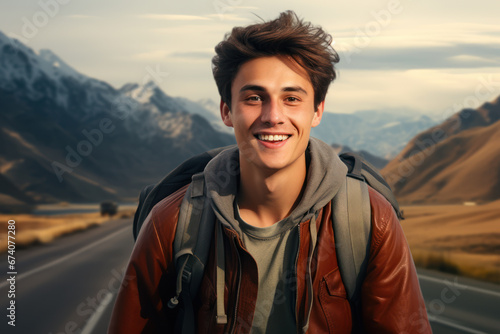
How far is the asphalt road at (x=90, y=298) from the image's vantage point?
8.28 m

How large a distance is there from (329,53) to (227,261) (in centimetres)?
118

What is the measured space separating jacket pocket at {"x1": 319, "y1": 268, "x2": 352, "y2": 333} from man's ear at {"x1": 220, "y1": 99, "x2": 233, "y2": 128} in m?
0.99

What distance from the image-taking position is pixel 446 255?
44.5 ft

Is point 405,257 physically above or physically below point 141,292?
above

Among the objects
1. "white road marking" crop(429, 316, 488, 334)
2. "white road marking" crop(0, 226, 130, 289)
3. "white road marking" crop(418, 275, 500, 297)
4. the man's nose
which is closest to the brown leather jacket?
the man's nose

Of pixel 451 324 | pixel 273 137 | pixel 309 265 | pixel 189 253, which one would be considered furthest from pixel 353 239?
pixel 451 324

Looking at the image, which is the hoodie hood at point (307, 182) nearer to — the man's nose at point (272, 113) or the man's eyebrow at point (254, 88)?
the man's nose at point (272, 113)

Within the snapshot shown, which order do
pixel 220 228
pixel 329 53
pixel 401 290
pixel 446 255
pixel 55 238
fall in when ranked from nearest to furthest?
pixel 401 290 < pixel 220 228 < pixel 329 53 < pixel 446 255 < pixel 55 238

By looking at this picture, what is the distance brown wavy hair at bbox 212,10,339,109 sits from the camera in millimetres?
3121

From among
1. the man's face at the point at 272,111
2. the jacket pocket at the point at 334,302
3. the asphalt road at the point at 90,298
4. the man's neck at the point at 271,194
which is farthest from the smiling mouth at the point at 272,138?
the asphalt road at the point at 90,298

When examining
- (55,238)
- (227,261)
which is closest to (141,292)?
(227,261)

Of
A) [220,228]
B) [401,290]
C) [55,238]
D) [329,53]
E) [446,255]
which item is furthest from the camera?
[55,238]

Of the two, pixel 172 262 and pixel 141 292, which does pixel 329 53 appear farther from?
pixel 141 292

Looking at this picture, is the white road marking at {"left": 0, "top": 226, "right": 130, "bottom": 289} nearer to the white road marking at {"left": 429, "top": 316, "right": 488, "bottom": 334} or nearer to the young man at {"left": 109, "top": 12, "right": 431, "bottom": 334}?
the white road marking at {"left": 429, "top": 316, "right": 488, "bottom": 334}
